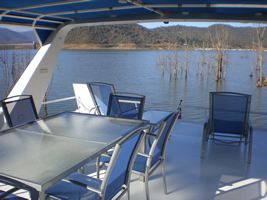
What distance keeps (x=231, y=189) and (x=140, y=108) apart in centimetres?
126

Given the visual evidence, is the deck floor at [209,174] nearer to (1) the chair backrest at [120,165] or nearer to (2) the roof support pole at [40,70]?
(1) the chair backrest at [120,165]

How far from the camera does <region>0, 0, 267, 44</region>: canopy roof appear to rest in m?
2.80

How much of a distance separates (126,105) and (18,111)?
3.96 ft

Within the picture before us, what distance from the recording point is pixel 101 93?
3.61 m

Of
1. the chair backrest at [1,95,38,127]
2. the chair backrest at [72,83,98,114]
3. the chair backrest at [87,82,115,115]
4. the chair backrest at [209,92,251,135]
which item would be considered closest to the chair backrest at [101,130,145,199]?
the chair backrest at [1,95,38,127]

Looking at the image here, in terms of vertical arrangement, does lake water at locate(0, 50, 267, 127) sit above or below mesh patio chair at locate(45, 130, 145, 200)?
below

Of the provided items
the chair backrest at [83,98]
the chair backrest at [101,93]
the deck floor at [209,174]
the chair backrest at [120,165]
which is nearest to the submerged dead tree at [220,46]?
the chair backrest at [83,98]

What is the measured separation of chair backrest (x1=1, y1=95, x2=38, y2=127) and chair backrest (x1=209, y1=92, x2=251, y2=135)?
83.5 inches

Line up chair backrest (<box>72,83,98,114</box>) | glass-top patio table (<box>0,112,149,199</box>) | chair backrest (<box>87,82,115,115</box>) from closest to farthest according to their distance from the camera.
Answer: glass-top patio table (<box>0,112,149,199</box>), chair backrest (<box>87,82,115,115</box>), chair backrest (<box>72,83,98,114</box>)

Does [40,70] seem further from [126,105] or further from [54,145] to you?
[54,145]

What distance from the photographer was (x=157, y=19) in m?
3.50

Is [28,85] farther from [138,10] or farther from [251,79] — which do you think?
[251,79]

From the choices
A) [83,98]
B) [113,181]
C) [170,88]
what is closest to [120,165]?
[113,181]

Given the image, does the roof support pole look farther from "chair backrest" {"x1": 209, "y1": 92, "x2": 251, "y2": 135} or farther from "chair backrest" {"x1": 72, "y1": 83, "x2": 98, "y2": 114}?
"chair backrest" {"x1": 209, "y1": 92, "x2": 251, "y2": 135}
